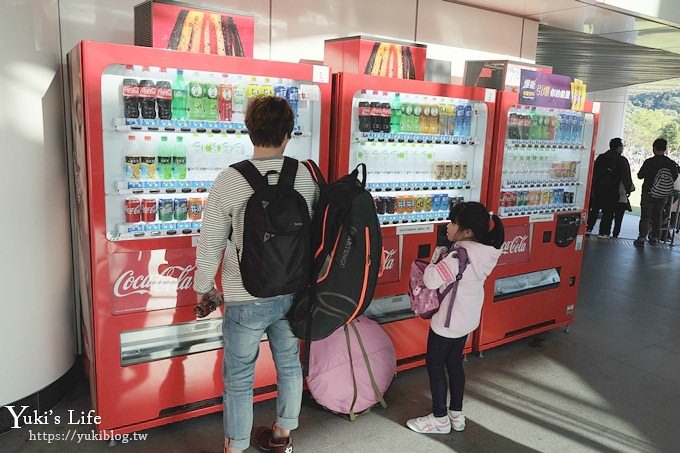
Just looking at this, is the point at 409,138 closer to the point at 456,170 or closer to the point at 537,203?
the point at 456,170

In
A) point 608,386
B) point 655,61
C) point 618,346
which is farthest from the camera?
point 655,61

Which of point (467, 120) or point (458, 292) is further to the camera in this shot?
point (467, 120)

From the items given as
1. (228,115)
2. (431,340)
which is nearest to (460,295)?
(431,340)

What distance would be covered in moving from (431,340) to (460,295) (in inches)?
11.7

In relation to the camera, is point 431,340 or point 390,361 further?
point 390,361

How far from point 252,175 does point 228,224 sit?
22 centimetres

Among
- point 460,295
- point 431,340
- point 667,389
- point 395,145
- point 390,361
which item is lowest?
point 667,389

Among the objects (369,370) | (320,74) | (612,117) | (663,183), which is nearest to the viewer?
(320,74)

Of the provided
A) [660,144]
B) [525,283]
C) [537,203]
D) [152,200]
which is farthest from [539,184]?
[660,144]

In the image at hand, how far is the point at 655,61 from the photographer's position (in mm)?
8547

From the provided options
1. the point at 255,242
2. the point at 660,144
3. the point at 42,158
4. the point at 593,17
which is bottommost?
the point at 255,242

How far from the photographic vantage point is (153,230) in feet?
8.37

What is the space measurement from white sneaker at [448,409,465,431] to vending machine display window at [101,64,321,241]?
1689mm

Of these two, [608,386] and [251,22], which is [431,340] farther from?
[251,22]
